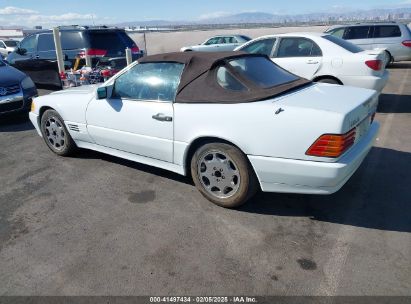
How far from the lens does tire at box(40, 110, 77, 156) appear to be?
15.7 feet

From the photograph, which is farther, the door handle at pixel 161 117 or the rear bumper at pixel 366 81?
the rear bumper at pixel 366 81

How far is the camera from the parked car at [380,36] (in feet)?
41.4

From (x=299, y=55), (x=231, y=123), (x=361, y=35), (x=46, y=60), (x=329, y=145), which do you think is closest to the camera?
(x=329, y=145)

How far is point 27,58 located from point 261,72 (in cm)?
928

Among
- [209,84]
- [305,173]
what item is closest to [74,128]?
[209,84]

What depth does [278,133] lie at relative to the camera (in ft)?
9.63

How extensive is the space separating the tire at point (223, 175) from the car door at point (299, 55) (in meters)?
4.29

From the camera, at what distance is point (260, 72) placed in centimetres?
371

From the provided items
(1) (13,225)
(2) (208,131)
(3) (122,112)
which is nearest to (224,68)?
(2) (208,131)

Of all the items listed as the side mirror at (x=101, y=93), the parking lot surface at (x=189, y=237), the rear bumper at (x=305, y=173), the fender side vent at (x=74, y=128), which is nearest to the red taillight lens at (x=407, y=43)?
the parking lot surface at (x=189, y=237)

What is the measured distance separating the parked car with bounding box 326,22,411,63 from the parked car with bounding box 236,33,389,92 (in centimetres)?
659

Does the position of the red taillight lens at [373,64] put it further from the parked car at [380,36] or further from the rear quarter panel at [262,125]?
the parked car at [380,36]

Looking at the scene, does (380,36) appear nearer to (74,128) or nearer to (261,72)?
(261,72)

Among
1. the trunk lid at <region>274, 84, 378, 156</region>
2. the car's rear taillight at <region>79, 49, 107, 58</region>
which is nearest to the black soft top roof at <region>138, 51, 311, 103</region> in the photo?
the trunk lid at <region>274, 84, 378, 156</region>
